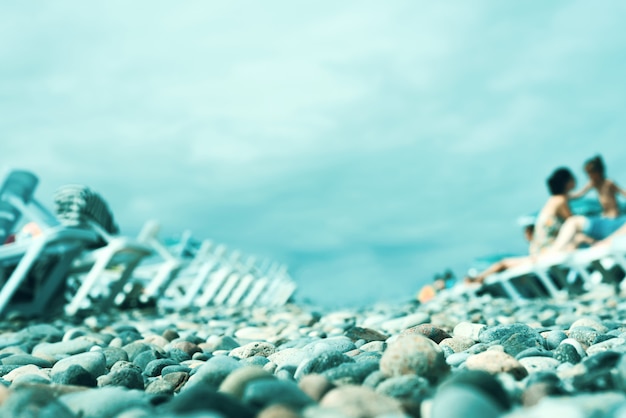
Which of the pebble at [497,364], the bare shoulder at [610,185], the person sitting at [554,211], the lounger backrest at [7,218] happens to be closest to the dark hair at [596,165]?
the bare shoulder at [610,185]

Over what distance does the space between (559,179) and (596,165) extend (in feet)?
2.34

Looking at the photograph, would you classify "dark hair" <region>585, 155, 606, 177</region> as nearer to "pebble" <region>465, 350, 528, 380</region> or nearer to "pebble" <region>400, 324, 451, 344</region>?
"pebble" <region>400, 324, 451, 344</region>

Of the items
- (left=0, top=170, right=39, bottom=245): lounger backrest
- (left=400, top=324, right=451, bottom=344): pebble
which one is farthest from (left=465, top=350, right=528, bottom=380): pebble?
(left=0, top=170, right=39, bottom=245): lounger backrest

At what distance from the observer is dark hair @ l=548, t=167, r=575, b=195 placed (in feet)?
27.7

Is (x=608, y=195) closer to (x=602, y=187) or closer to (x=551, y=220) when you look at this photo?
(x=602, y=187)

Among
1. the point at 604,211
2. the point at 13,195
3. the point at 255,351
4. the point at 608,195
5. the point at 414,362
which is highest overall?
the point at 608,195

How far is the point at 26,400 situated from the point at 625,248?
565 cm

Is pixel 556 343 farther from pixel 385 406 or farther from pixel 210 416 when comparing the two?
pixel 210 416

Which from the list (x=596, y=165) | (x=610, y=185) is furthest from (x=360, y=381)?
(x=610, y=185)

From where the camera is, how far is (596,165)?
347 inches

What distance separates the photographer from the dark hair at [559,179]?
27.7 ft

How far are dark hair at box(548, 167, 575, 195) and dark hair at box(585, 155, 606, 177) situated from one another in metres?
0.52

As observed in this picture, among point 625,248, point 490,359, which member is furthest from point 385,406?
point 625,248

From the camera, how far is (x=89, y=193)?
6.98 metres
